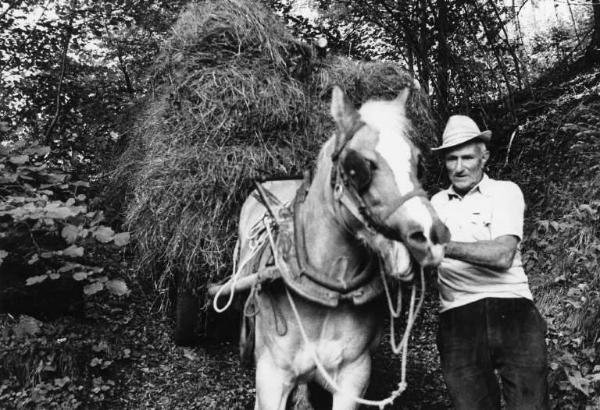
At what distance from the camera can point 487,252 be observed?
2354 millimetres

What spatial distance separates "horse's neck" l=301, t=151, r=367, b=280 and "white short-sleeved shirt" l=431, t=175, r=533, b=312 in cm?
59

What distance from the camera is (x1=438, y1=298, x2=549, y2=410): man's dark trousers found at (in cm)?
245

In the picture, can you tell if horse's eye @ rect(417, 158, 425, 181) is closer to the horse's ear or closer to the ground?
the horse's ear

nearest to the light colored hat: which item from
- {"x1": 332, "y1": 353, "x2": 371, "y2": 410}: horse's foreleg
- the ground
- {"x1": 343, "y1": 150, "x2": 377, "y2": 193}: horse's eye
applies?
{"x1": 343, "y1": 150, "x2": 377, "y2": 193}: horse's eye

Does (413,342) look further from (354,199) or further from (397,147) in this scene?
(397,147)

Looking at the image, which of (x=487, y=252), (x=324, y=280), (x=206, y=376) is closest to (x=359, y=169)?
(x=324, y=280)

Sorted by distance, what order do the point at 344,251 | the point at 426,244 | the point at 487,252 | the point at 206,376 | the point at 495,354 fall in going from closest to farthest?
the point at 426,244, the point at 344,251, the point at 487,252, the point at 495,354, the point at 206,376

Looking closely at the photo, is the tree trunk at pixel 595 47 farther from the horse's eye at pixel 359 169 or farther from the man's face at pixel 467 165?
the horse's eye at pixel 359 169

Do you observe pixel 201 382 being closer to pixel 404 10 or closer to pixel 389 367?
pixel 389 367

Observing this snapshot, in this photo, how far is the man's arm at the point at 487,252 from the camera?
2.31 metres

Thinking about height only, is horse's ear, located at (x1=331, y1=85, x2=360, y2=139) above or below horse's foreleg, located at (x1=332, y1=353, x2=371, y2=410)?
above

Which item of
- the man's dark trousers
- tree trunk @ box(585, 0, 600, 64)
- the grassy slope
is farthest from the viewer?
tree trunk @ box(585, 0, 600, 64)

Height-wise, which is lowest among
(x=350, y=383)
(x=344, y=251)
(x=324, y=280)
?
(x=350, y=383)

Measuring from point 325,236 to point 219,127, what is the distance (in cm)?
166
